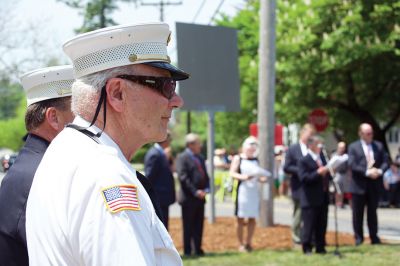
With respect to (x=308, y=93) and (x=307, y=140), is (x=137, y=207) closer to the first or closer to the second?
(x=307, y=140)

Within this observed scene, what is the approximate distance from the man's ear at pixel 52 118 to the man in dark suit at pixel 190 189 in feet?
23.8

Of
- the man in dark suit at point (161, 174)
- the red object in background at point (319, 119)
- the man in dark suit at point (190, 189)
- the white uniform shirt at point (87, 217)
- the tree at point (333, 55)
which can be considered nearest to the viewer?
the white uniform shirt at point (87, 217)

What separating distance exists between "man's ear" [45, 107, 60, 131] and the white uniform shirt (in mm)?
1491

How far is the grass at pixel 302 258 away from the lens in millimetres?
9797

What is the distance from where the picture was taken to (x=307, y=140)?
10750 millimetres

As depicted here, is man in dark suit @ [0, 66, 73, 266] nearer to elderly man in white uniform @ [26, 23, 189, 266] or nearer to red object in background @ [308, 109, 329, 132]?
elderly man in white uniform @ [26, 23, 189, 266]

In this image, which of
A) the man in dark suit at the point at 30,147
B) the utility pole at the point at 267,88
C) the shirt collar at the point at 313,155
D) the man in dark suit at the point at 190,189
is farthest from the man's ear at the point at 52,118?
the utility pole at the point at 267,88

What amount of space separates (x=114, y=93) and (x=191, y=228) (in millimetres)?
8928

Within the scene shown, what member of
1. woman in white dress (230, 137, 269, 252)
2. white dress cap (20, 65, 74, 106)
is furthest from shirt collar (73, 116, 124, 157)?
woman in white dress (230, 137, 269, 252)

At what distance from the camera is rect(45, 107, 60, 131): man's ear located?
3.48 m

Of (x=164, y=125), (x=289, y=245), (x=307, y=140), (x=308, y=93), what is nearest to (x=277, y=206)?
(x=308, y=93)

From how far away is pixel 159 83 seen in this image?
7.22 feet

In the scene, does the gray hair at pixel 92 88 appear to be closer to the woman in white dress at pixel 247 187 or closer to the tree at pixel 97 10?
the woman in white dress at pixel 247 187

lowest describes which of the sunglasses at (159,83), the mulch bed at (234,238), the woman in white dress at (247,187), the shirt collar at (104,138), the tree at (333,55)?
the mulch bed at (234,238)
